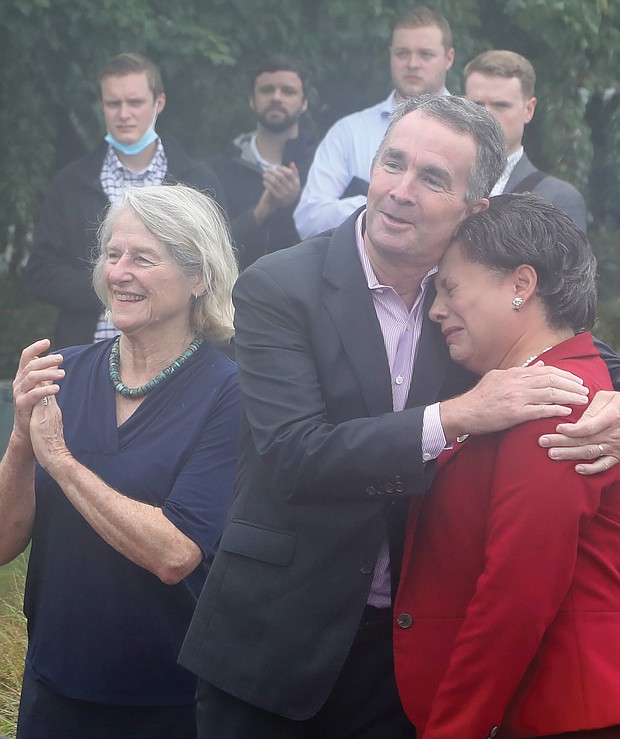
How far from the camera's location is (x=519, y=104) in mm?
5234

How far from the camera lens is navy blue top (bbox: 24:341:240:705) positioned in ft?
9.91

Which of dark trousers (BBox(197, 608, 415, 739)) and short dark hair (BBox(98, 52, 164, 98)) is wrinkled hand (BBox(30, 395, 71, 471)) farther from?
short dark hair (BBox(98, 52, 164, 98))

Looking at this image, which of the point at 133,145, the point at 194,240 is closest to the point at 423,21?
the point at 133,145

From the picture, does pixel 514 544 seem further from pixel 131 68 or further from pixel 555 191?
pixel 131 68

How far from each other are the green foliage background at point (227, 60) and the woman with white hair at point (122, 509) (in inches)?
176

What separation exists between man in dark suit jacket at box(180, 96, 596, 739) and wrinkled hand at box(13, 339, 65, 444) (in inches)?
21.1

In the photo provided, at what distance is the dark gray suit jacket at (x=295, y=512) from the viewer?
2572mm

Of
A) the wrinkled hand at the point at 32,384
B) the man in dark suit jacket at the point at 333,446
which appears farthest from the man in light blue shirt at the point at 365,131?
the man in dark suit jacket at the point at 333,446

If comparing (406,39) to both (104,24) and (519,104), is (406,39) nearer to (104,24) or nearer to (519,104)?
(519,104)

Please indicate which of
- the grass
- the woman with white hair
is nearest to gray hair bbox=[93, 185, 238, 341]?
the woman with white hair

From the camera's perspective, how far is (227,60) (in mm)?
7434

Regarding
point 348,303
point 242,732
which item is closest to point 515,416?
point 348,303

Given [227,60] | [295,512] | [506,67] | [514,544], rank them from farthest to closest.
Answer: [227,60] → [506,67] → [295,512] → [514,544]

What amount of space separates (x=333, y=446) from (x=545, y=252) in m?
0.59
